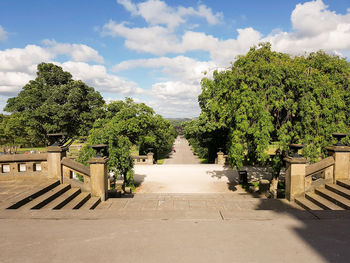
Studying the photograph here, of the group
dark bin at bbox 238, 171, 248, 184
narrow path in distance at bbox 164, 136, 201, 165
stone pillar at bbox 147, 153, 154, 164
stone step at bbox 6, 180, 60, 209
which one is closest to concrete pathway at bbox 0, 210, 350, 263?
stone step at bbox 6, 180, 60, 209

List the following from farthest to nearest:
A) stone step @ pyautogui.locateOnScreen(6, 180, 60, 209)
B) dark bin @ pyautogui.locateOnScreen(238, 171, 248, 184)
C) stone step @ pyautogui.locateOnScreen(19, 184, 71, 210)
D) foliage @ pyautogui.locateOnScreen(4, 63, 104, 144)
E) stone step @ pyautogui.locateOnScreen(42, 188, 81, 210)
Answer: foliage @ pyautogui.locateOnScreen(4, 63, 104, 144) < dark bin @ pyautogui.locateOnScreen(238, 171, 248, 184) < stone step @ pyautogui.locateOnScreen(42, 188, 81, 210) < stone step @ pyautogui.locateOnScreen(19, 184, 71, 210) < stone step @ pyautogui.locateOnScreen(6, 180, 60, 209)

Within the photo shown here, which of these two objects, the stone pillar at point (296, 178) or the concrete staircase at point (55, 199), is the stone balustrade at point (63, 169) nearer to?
the concrete staircase at point (55, 199)

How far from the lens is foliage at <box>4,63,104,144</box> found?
84.4 ft

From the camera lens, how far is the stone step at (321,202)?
6.16 m

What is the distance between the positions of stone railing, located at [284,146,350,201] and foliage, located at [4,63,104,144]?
24686mm

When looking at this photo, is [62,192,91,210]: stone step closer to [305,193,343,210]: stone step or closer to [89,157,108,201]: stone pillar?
[89,157,108,201]: stone pillar

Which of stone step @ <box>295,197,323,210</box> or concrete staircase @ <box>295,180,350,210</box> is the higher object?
concrete staircase @ <box>295,180,350,210</box>

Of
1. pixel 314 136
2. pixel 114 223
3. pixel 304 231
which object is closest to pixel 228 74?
pixel 314 136

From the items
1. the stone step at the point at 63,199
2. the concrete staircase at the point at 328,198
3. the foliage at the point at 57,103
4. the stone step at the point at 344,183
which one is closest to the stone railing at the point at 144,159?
the foliage at the point at 57,103

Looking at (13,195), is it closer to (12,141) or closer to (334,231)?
(334,231)

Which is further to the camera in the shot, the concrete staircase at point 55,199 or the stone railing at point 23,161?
the stone railing at point 23,161

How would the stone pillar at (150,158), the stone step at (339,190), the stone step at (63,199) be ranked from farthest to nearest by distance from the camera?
the stone pillar at (150,158)
the stone step at (339,190)
the stone step at (63,199)

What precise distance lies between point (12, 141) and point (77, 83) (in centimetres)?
2069

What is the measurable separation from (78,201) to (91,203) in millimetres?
433
